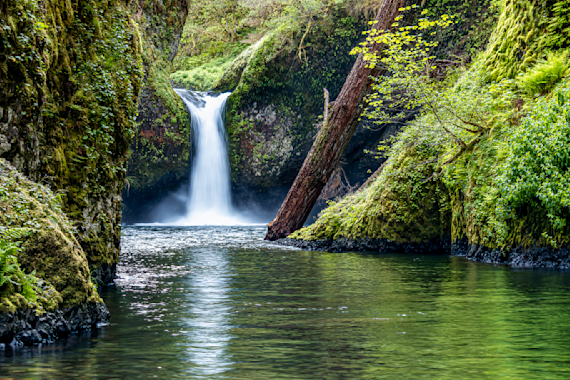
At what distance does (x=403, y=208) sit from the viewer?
496 inches

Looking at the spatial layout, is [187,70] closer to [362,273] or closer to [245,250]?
[245,250]

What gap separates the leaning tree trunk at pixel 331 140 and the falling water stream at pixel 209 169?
12.2 meters

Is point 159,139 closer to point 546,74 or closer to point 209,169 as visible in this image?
point 209,169

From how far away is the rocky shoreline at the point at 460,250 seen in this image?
9109 mm

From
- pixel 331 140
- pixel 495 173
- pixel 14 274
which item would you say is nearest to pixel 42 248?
pixel 14 274

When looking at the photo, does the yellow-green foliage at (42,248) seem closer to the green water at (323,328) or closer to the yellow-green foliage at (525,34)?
the green water at (323,328)

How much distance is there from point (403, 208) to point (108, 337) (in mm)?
8978

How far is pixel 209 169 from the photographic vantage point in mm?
27578

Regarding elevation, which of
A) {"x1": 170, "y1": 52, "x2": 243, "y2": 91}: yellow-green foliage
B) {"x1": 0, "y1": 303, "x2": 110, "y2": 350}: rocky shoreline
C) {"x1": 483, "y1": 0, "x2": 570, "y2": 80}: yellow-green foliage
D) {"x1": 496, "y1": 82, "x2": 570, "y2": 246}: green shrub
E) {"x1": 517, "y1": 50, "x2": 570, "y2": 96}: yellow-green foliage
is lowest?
{"x1": 0, "y1": 303, "x2": 110, "y2": 350}: rocky shoreline

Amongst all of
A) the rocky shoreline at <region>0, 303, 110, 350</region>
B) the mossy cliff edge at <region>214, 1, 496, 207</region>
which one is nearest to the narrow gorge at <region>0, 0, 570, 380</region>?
the rocky shoreline at <region>0, 303, 110, 350</region>

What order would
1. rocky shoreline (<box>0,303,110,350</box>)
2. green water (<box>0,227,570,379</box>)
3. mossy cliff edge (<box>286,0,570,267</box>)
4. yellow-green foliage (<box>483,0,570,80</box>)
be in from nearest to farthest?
green water (<box>0,227,570,379</box>) → rocky shoreline (<box>0,303,110,350</box>) → mossy cliff edge (<box>286,0,570,267</box>) → yellow-green foliage (<box>483,0,570,80</box>)

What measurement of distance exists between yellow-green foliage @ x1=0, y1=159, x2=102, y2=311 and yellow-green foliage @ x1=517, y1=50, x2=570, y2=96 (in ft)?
27.1

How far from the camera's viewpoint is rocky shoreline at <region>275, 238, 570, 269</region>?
9109 millimetres

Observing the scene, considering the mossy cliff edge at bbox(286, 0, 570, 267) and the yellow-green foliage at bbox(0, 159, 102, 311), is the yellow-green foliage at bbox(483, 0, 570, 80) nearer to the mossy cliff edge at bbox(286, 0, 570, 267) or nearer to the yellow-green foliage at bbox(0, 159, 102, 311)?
the mossy cliff edge at bbox(286, 0, 570, 267)
